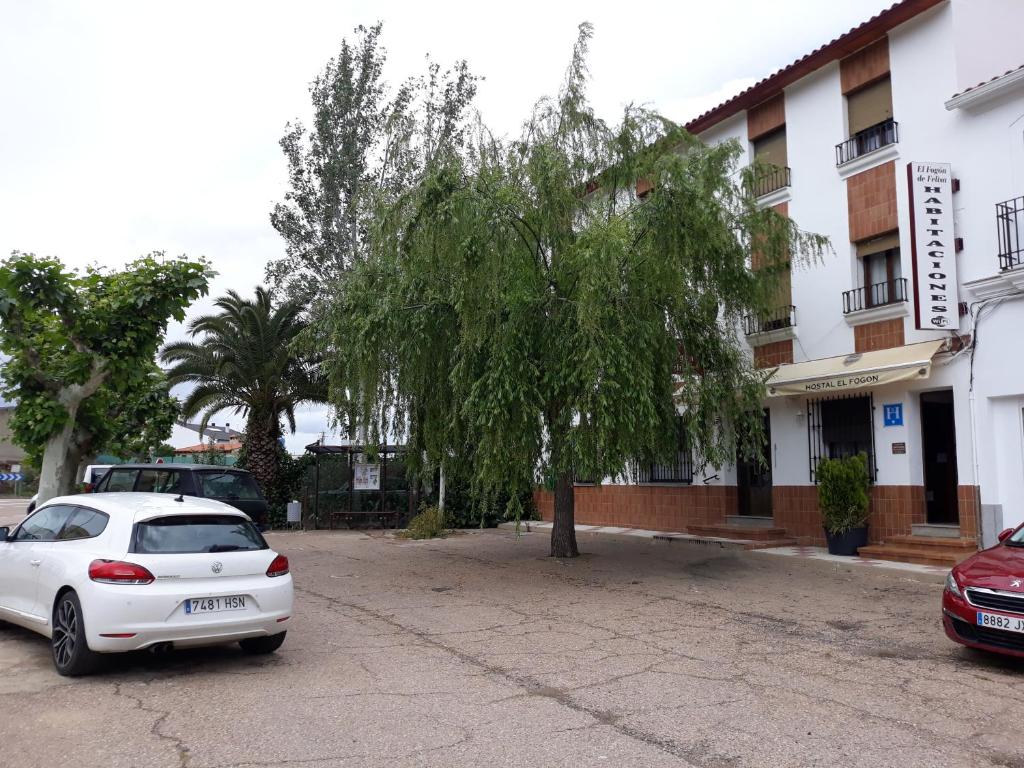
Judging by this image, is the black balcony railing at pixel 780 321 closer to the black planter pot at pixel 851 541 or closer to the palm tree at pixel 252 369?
the black planter pot at pixel 851 541

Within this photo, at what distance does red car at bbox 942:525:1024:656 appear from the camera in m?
6.46

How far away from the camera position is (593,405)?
34.5ft

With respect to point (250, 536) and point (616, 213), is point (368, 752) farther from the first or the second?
point (616, 213)

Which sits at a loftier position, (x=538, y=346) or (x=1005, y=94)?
(x=1005, y=94)

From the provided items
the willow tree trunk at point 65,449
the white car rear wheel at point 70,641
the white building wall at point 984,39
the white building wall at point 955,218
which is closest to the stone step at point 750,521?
the white building wall at point 955,218

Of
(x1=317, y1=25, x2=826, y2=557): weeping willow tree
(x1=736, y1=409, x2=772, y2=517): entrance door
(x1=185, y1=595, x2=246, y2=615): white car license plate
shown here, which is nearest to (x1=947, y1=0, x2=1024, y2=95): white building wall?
(x1=317, y1=25, x2=826, y2=557): weeping willow tree

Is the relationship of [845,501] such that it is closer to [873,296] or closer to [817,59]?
[873,296]

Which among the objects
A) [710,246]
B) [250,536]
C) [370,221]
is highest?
[370,221]

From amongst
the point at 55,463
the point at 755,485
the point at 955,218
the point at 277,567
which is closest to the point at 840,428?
the point at 755,485

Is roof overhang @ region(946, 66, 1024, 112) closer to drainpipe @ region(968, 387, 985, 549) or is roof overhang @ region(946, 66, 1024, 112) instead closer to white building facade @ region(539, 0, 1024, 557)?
white building facade @ region(539, 0, 1024, 557)

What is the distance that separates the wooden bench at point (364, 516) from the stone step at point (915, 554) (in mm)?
13010

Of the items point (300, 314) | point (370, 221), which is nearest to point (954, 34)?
→ point (370, 221)

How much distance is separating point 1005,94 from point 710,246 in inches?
213

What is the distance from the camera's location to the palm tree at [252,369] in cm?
2227
